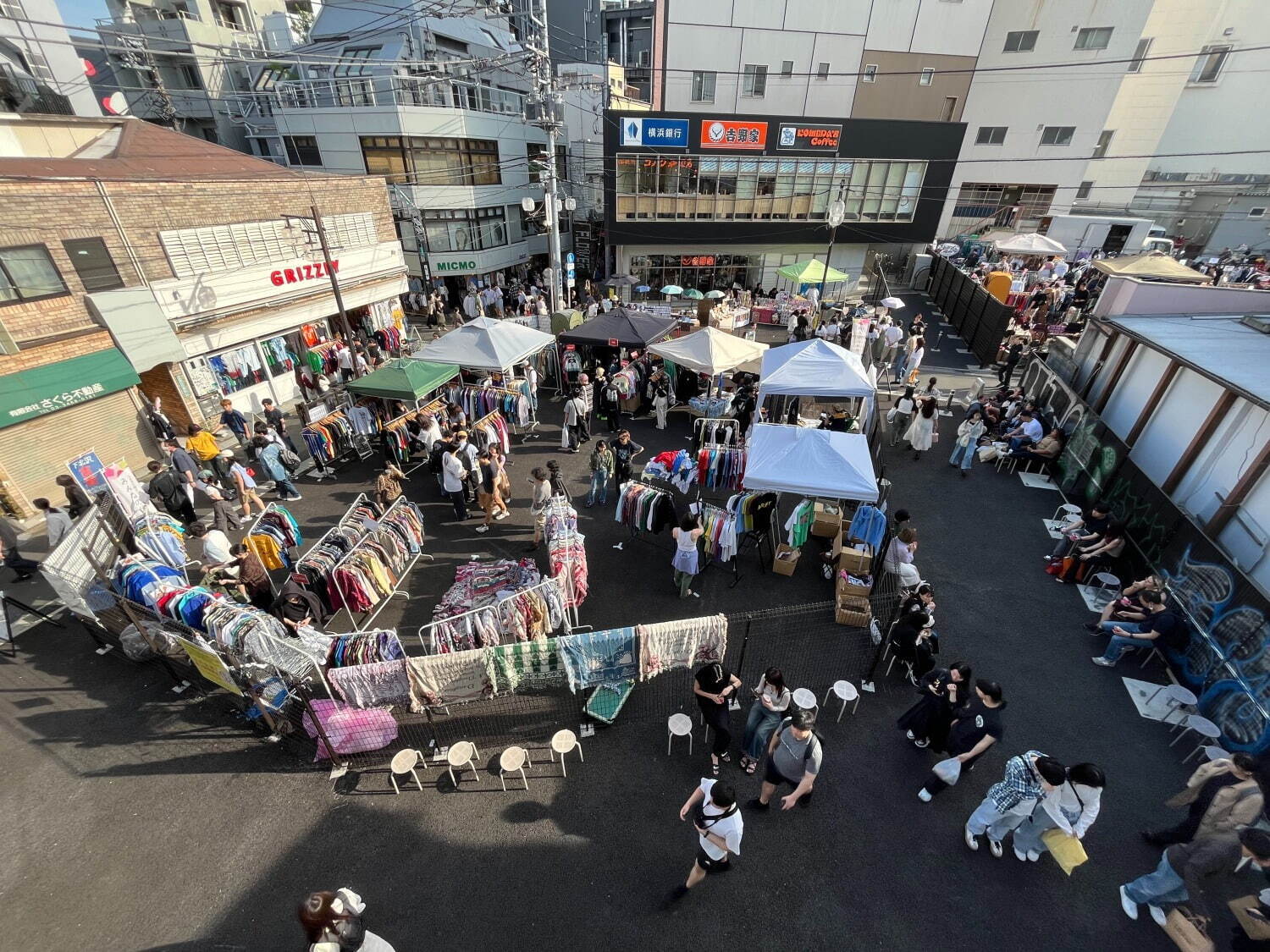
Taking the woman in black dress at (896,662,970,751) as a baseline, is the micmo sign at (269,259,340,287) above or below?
above

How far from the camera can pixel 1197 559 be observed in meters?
8.52

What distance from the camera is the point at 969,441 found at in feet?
44.3

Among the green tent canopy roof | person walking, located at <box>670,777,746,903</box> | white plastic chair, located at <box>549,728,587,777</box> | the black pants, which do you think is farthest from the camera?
the green tent canopy roof

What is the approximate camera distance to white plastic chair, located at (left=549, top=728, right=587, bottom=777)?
265 inches

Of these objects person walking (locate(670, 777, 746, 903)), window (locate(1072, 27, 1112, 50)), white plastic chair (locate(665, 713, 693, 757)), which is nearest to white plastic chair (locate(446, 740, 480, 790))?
white plastic chair (locate(665, 713, 693, 757))

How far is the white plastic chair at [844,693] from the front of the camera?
23.5 feet

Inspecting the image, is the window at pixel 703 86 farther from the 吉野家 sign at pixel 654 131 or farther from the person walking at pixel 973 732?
the person walking at pixel 973 732

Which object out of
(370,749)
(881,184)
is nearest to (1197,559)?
(370,749)

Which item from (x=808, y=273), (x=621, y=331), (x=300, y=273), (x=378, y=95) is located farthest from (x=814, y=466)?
(x=378, y=95)

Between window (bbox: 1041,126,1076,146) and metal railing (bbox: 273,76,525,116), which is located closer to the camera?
metal railing (bbox: 273,76,525,116)

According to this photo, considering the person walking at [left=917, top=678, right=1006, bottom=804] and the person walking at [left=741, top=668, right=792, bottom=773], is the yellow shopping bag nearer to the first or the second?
the person walking at [left=917, top=678, right=1006, bottom=804]

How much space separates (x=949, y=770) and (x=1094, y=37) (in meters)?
48.7

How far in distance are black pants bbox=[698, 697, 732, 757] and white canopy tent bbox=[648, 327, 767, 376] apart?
9.70m

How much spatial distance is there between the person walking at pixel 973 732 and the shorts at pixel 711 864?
2722mm
